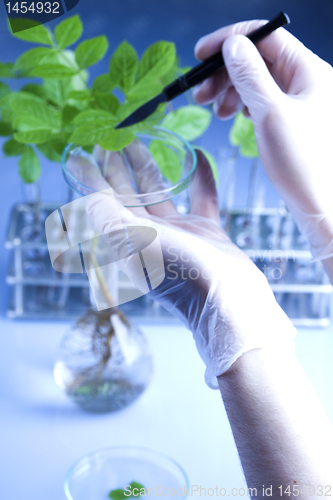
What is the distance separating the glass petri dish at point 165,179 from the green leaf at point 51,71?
88mm

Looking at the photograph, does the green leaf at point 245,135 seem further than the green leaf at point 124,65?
Yes

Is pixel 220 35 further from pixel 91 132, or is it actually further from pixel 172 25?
pixel 172 25

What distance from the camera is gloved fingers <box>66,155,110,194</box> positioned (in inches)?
23.6

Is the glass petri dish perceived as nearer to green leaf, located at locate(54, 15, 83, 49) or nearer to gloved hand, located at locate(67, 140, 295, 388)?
gloved hand, located at locate(67, 140, 295, 388)

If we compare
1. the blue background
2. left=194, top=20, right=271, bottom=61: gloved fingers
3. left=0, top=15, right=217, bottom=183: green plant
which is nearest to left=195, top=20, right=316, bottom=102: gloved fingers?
left=194, top=20, right=271, bottom=61: gloved fingers

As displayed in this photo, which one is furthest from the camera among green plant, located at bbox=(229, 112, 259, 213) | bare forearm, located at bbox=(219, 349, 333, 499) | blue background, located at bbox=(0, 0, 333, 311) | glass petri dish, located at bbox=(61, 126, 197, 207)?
blue background, located at bbox=(0, 0, 333, 311)

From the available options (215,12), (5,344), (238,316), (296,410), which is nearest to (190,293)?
(238,316)

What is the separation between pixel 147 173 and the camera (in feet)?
2.22

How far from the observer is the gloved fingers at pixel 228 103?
777 millimetres

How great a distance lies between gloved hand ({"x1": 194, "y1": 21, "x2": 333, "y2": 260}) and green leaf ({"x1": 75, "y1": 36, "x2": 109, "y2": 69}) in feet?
0.54

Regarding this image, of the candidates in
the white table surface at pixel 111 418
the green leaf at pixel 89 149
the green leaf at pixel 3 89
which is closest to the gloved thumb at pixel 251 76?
the green leaf at pixel 89 149

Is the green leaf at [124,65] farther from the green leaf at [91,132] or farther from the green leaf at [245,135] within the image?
the green leaf at [245,135]

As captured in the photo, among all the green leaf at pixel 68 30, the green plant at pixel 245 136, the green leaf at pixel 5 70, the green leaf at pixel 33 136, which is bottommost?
the green plant at pixel 245 136

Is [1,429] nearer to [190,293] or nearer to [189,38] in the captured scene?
[190,293]
